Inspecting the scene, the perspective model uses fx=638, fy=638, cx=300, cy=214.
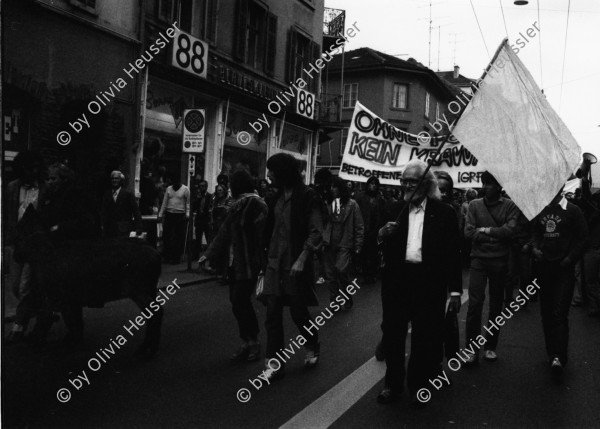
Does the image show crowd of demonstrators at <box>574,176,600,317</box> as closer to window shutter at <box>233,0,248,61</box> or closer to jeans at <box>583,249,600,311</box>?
jeans at <box>583,249,600,311</box>

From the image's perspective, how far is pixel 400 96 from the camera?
4291 centimetres

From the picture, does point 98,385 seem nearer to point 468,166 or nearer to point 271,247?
point 271,247

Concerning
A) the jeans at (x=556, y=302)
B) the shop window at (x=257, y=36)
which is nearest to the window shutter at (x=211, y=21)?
the shop window at (x=257, y=36)

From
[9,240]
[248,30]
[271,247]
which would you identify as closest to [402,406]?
[271,247]

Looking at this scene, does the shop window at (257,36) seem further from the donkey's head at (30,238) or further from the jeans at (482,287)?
the jeans at (482,287)

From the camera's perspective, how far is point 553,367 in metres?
5.63

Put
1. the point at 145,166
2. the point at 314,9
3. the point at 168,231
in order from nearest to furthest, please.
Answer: the point at 168,231 → the point at 145,166 → the point at 314,9

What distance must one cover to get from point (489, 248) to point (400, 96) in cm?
3817

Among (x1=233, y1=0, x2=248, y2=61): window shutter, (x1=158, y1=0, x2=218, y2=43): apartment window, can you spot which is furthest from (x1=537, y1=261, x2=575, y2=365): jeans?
(x1=233, y1=0, x2=248, y2=61): window shutter

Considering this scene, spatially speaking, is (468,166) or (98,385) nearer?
(98,385)

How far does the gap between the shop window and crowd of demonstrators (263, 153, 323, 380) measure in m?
13.6

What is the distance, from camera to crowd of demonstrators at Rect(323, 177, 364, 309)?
9242 mm

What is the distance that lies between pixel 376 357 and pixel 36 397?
298cm

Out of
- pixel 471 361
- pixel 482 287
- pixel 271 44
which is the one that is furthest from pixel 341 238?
pixel 271 44
